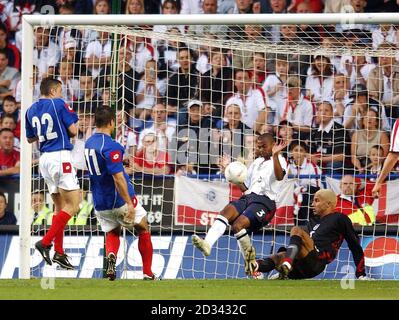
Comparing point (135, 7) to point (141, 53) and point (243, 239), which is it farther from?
point (243, 239)

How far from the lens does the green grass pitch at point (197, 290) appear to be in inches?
372

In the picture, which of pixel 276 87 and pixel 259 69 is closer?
pixel 259 69

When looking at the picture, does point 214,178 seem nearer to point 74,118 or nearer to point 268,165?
point 268,165

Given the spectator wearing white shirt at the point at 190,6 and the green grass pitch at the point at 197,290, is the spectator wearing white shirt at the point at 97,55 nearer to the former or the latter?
the spectator wearing white shirt at the point at 190,6

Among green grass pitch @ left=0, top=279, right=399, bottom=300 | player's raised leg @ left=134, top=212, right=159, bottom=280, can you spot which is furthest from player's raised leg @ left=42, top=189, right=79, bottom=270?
player's raised leg @ left=134, top=212, right=159, bottom=280

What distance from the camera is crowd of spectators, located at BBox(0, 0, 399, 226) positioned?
14180 millimetres

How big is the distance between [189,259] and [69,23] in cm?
337

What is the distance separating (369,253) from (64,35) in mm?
4878

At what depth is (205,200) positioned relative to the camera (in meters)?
14.0

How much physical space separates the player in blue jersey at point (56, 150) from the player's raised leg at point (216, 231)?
4.47ft

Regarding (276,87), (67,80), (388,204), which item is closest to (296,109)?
(276,87)

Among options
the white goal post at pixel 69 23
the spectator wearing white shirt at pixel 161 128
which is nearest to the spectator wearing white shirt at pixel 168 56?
the spectator wearing white shirt at pixel 161 128

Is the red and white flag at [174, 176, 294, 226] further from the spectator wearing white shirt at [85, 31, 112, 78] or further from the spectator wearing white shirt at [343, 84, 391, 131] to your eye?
the spectator wearing white shirt at [85, 31, 112, 78]

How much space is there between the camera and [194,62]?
49.5 feet
